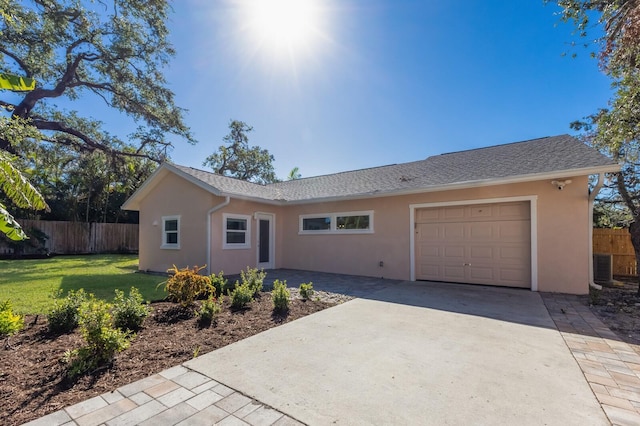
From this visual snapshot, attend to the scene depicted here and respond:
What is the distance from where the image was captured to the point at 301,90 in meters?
10.2

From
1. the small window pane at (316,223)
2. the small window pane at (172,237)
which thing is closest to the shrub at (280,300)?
the small window pane at (316,223)

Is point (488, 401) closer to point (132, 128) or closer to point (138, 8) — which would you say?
point (138, 8)

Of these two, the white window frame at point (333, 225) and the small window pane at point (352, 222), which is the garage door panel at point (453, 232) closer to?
the white window frame at point (333, 225)

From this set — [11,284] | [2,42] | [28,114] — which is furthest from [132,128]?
[11,284]

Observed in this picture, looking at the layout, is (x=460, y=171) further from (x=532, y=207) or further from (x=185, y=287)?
(x=185, y=287)

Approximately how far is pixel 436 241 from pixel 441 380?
20.7 ft

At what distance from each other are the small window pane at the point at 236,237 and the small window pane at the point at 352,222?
3.45 m

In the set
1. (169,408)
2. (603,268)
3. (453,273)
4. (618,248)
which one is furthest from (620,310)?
(169,408)

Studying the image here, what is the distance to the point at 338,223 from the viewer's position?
10742mm

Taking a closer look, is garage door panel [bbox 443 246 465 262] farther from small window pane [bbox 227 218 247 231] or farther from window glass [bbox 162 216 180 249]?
window glass [bbox 162 216 180 249]

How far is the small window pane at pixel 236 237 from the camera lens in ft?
33.8

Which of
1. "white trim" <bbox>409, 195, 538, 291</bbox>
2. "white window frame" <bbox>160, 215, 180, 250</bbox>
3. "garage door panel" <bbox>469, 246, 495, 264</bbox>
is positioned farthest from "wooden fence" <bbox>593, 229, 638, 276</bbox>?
"white window frame" <bbox>160, 215, 180, 250</bbox>

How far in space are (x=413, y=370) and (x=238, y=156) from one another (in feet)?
82.3

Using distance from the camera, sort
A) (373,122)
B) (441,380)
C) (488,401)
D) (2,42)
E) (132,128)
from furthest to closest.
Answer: (132,128), (2,42), (373,122), (441,380), (488,401)
